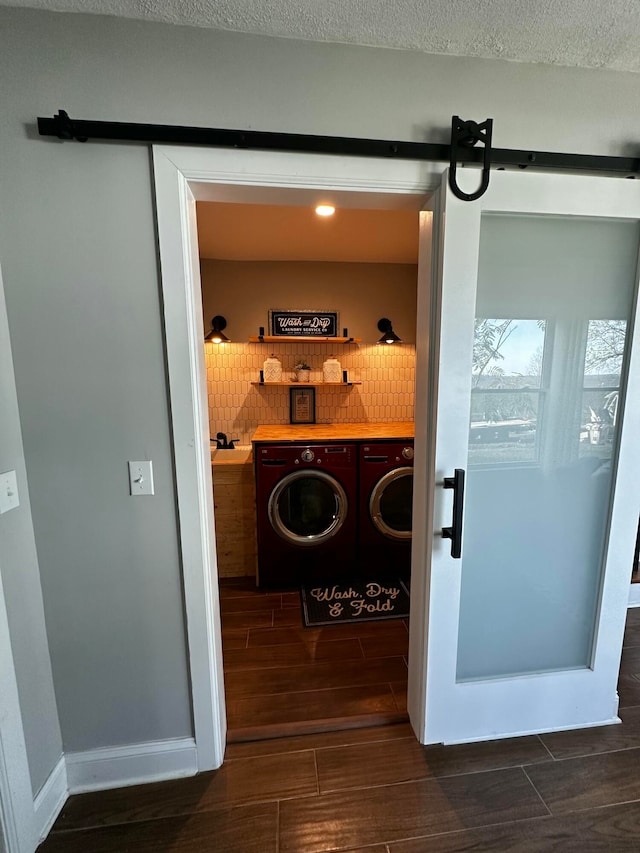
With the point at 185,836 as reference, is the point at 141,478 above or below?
above

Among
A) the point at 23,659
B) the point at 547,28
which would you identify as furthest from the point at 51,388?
the point at 547,28

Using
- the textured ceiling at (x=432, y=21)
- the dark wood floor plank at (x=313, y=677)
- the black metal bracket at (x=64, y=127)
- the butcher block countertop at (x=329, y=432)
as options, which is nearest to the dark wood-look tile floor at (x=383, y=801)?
the dark wood floor plank at (x=313, y=677)

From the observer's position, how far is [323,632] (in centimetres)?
213

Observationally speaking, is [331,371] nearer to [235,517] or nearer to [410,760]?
[235,517]

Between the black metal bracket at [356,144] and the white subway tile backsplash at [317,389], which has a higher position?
the black metal bracket at [356,144]

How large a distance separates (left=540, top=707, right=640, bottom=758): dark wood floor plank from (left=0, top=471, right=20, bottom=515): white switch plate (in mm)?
2168

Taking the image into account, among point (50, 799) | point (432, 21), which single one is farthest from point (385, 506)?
point (432, 21)

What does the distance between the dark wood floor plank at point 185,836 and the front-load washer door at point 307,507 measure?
4.64ft

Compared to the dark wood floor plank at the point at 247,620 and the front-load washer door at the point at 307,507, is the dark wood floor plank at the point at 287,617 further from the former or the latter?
the front-load washer door at the point at 307,507

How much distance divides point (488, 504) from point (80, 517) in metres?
1.46

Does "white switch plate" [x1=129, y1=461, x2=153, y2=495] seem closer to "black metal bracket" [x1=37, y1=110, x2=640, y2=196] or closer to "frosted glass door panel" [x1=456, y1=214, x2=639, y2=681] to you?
"black metal bracket" [x1=37, y1=110, x2=640, y2=196]

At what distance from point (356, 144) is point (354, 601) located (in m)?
2.41

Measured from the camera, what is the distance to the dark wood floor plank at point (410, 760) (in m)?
1.34

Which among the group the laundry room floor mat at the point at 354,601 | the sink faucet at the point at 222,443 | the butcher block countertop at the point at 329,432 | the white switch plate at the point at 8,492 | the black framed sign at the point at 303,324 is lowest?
the laundry room floor mat at the point at 354,601
